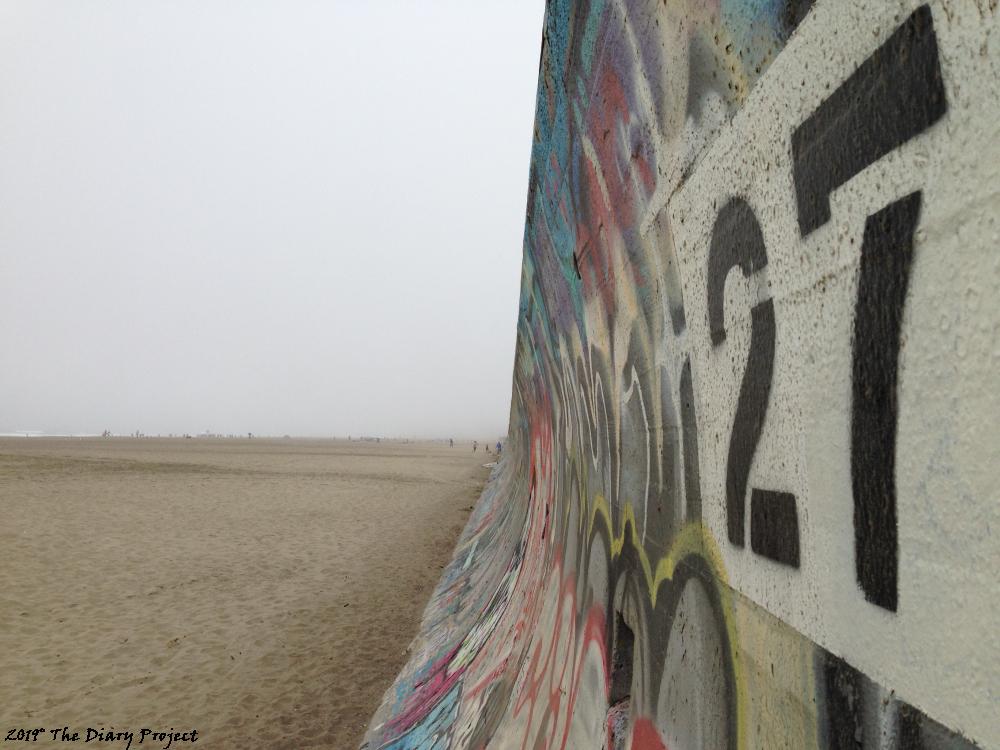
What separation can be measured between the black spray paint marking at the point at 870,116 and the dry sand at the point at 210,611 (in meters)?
5.66

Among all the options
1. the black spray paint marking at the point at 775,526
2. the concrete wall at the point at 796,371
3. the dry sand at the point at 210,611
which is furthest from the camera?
the dry sand at the point at 210,611

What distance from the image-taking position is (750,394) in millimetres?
1162

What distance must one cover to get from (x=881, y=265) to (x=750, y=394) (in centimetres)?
41

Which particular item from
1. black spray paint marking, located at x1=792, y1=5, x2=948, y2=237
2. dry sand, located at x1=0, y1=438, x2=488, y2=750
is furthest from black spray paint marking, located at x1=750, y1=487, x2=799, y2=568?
dry sand, located at x1=0, y1=438, x2=488, y2=750

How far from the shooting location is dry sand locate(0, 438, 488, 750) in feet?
18.2

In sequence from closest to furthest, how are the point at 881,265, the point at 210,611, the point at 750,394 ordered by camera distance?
1. the point at 881,265
2. the point at 750,394
3. the point at 210,611

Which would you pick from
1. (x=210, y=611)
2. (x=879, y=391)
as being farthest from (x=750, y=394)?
(x=210, y=611)

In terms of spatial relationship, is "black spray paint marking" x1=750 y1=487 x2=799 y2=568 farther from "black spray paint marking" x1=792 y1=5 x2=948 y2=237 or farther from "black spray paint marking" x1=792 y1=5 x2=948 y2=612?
"black spray paint marking" x1=792 y1=5 x2=948 y2=237

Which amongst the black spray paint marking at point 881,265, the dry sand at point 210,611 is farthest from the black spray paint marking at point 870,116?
the dry sand at point 210,611

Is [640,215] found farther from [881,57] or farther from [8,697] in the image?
[8,697]

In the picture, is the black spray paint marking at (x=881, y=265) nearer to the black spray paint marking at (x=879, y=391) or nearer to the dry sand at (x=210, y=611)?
the black spray paint marking at (x=879, y=391)

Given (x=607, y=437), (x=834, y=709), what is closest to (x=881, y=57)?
(x=834, y=709)

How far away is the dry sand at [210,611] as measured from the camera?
219 inches

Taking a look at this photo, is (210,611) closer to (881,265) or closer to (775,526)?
(775,526)
